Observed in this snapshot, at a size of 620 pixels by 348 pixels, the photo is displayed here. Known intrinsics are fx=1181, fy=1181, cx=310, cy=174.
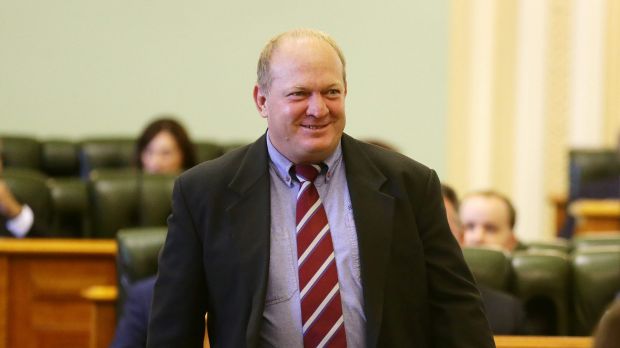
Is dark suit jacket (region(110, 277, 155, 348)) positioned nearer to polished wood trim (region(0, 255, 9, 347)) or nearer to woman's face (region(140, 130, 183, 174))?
polished wood trim (region(0, 255, 9, 347))

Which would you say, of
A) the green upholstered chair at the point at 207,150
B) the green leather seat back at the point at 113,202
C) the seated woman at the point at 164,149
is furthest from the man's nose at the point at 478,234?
the green upholstered chair at the point at 207,150

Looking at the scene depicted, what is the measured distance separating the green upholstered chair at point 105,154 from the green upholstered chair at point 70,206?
2.58 feet

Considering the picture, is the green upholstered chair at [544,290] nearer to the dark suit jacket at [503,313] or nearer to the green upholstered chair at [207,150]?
the dark suit jacket at [503,313]

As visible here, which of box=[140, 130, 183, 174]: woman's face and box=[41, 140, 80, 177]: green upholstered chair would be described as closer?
box=[140, 130, 183, 174]: woman's face

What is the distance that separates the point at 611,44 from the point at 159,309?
612cm

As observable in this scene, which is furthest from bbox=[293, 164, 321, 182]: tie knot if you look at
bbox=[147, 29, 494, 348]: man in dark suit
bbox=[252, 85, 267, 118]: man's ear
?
bbox=[252, 85, 267, 118]: man's ear

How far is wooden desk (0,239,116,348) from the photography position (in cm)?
448

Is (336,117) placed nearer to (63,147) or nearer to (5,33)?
(63,147)

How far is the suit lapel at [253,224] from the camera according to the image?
1.92 metres

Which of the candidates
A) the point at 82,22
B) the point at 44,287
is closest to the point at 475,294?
the point at 44,287

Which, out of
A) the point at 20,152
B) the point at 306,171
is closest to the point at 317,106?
the point at 306,171

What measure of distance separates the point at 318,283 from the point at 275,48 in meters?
0.40

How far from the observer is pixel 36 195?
17.0 ft

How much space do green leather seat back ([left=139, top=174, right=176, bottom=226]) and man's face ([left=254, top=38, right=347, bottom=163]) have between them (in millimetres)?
3039
